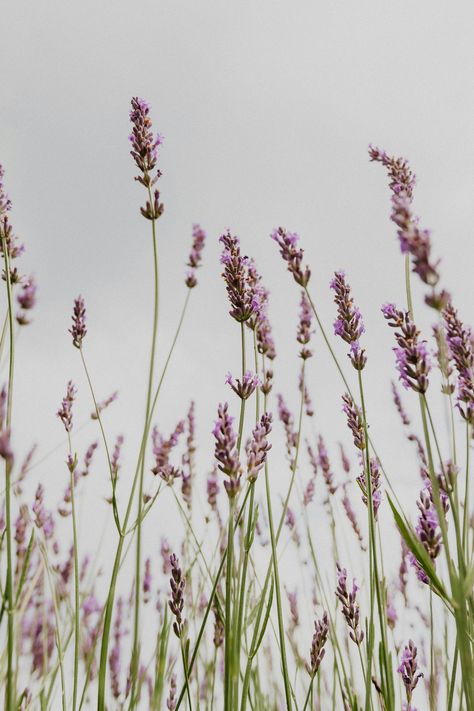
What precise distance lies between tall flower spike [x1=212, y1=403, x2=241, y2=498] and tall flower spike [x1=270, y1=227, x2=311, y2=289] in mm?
539

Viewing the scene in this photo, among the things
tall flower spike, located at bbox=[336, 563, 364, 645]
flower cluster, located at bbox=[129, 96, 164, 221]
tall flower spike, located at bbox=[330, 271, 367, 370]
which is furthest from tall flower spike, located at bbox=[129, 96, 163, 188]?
tall flower spike, located at bbox=[336, 563, 364, 645]

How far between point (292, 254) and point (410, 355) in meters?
0.55

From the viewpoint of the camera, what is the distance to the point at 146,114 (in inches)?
66.1

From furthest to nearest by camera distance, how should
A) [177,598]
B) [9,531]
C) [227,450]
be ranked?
[177,598] → [9,531] → [227,450]

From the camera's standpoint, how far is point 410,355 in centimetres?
103

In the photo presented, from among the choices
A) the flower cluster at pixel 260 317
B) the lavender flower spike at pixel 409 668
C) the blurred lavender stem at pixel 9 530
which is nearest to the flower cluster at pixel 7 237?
the blurred lavender stem at pixel 9 530

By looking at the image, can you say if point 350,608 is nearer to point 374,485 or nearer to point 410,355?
point 374,485

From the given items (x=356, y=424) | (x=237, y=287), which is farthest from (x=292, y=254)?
(x=356, y=424)

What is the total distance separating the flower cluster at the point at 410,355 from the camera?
101 centimetres

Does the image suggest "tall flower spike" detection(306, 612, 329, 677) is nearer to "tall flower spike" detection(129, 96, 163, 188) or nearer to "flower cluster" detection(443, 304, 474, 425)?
"flower cluster" detection(443, 304, 474, 425)

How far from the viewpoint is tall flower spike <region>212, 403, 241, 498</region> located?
0.91 metres

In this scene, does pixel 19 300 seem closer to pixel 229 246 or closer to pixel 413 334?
pixel 229 246

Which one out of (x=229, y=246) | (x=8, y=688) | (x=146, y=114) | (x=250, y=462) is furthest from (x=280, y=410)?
(x=8, y=688)

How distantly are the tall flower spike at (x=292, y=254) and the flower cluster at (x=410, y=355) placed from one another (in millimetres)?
349
